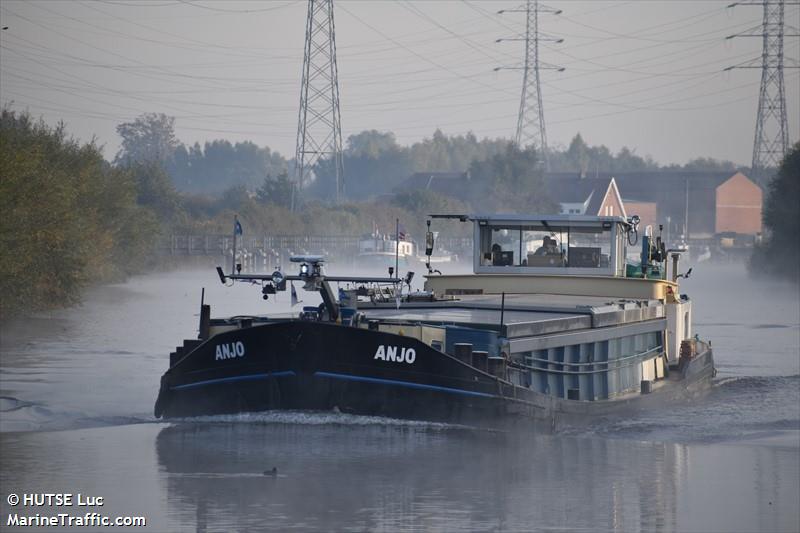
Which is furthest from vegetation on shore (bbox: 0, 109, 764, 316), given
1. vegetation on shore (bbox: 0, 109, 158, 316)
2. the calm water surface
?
the calm water surface

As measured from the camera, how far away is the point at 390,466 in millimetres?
20719

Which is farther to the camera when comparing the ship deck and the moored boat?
the ship deck

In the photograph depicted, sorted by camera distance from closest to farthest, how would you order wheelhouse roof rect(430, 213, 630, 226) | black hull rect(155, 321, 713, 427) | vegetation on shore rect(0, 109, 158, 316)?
1. black hull rect(155, 321, 713, 427)
2. wheelhouse roof rect(430, 213, 630, 226)
3. vegetation on shore rect(0, 109, 158, 316)

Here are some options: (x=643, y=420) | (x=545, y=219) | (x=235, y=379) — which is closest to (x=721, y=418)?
(x=643, y=420)

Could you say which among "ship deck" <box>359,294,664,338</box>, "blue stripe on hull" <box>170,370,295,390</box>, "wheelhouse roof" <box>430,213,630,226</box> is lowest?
"blue stripe on hull" <box>170,370,295,390</box>

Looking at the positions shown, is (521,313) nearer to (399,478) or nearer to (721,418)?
(721,418)

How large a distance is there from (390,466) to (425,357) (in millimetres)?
1782

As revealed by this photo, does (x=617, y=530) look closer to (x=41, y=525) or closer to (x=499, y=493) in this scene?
(x=499, y=493)

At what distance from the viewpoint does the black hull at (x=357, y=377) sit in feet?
70.9

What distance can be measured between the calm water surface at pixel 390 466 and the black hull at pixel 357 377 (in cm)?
41

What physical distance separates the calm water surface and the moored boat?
1.46ft

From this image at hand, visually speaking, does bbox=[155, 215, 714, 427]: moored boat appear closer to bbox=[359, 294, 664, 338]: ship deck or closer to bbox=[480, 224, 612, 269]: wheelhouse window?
bbox=[359, 294, 664, 338]: ship deck

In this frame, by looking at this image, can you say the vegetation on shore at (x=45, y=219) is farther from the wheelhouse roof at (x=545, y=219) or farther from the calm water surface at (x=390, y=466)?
the wheelhouse roof at (x=545, y=219)

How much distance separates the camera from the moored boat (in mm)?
21672
